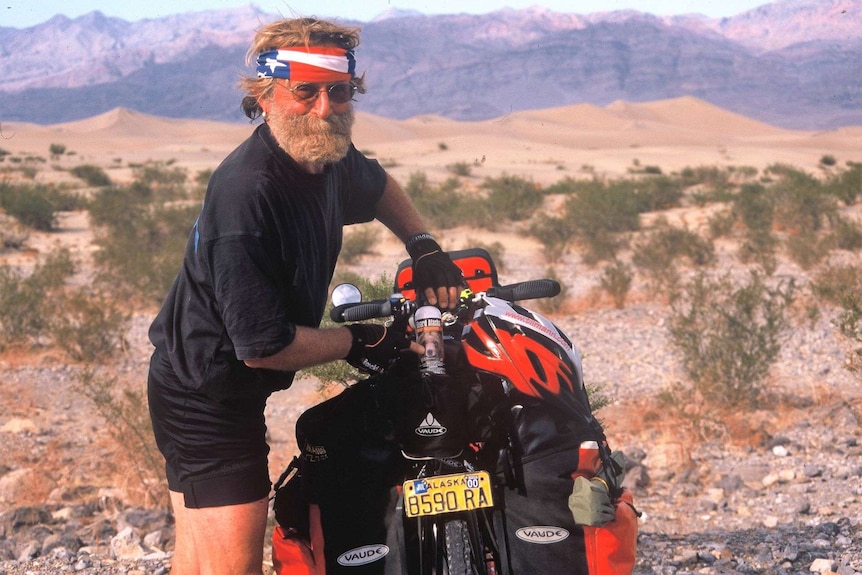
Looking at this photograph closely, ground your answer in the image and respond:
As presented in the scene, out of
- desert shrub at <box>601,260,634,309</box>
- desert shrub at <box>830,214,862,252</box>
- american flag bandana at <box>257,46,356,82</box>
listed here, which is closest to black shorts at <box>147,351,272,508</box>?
american flag bandana at <box>257,46,356,82</box>

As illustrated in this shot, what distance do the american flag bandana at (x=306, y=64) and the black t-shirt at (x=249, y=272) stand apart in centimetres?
17

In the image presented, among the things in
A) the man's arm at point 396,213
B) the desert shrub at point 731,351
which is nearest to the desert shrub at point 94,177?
the desert shrub at point 731,351

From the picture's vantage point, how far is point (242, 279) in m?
2.57

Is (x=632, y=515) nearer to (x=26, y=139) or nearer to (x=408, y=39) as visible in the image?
(x=26, y=139)

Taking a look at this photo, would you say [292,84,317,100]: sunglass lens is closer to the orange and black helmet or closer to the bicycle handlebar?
the bicycle handlebar

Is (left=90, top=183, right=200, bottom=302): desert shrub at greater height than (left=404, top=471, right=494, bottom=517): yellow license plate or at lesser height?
lesser

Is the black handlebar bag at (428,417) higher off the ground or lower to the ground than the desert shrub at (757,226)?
higher

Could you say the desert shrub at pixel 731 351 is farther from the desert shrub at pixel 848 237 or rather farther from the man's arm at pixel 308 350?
the desert shrub at pixel 848 237

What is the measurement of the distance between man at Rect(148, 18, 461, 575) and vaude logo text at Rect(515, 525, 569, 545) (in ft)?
1.94

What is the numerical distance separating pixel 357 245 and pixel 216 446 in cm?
1428

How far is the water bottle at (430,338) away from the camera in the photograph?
8.86 ft

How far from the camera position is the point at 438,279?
10.2 feet

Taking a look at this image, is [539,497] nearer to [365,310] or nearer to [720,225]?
[365,310]

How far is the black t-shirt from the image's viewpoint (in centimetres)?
259
